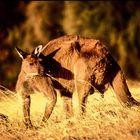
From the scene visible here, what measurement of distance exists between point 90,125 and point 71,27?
1357 centimetres

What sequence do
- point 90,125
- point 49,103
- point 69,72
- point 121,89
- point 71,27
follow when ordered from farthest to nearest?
point 71,27
point 69,72
point 121,89
point 49,103
point 90,125

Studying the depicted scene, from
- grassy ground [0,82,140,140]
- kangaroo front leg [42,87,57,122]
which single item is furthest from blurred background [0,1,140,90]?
grassy ground [0,82,140,140]

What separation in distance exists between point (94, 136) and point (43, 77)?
1802 mm

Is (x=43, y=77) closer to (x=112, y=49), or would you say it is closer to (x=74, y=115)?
(x=74, y=115)

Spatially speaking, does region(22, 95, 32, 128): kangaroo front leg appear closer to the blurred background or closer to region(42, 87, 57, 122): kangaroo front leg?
region(42, 87, 57, 122): kangaroo front leg

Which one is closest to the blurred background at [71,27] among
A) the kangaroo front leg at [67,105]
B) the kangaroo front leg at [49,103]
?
the kangaroo front leg at [67,105]

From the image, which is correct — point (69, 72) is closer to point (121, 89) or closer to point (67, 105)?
point (67, 105)

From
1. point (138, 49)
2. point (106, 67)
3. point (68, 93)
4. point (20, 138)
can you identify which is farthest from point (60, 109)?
point (138, 49)

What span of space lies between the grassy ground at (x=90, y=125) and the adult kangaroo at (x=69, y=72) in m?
0.17

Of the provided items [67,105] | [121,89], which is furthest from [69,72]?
[121,89]

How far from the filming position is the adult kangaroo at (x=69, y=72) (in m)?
9.17

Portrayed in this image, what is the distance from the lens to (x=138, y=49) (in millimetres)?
21031

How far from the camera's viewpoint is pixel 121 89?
932 centimetres

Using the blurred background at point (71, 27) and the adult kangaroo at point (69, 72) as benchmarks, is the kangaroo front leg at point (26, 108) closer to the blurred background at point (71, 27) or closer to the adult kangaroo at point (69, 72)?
the adult kangaroo at point (69, 72)
